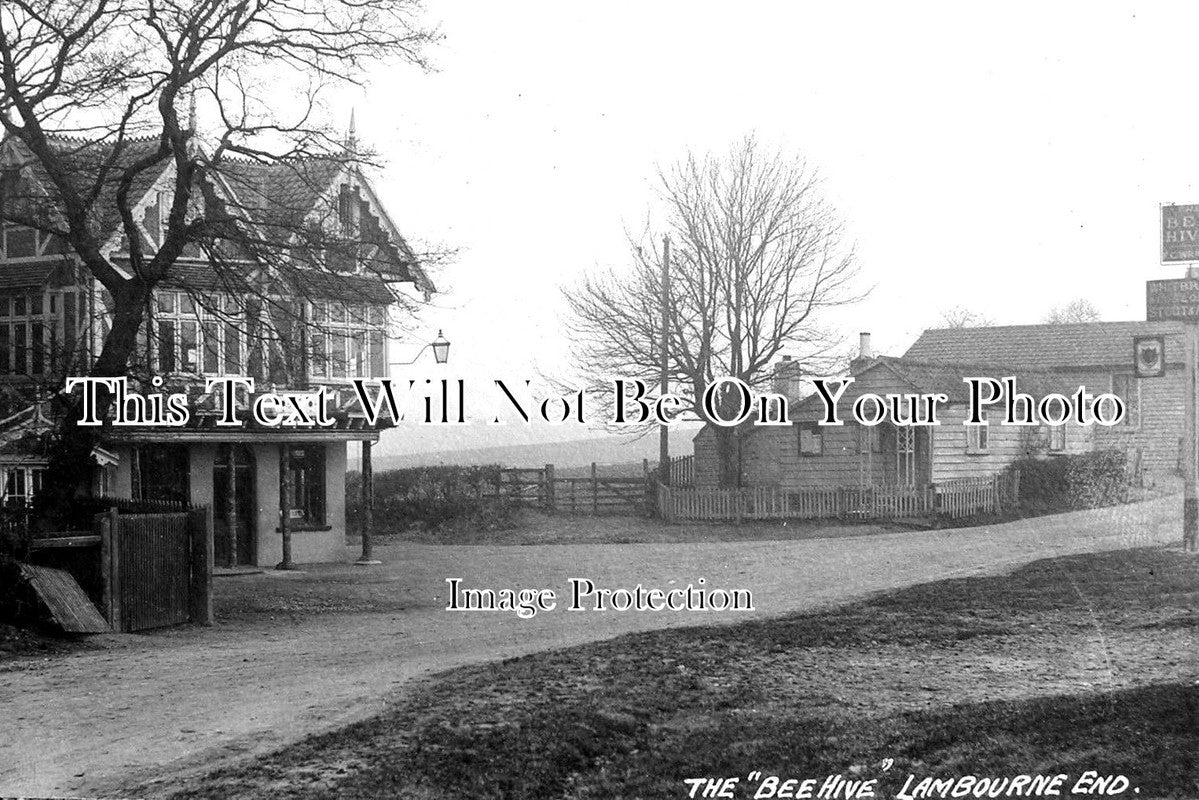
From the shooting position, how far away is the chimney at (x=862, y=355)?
8609mm

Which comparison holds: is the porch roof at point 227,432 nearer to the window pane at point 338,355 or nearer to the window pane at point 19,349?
the window pane at point 338,355

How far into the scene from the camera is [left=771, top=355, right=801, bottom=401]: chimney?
7949 mm

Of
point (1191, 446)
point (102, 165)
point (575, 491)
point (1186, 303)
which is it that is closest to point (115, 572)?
point (102, 165)

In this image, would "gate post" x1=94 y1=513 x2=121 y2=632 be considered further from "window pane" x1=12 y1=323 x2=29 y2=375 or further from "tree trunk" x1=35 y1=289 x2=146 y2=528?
"window pane" x1=12 y1=323 x2=29 y2=375

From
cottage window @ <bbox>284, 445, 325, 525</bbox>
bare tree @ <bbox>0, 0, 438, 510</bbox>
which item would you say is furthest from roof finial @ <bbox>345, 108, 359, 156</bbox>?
cottage window @ <bbox>284, 445, 325, 525</bbox>

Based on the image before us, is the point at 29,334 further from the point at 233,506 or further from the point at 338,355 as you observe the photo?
the point at 233,506

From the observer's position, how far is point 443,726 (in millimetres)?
7230

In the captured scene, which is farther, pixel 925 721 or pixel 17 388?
pixel 17 388

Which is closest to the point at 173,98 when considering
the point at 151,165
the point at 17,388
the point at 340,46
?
the point at 151,165

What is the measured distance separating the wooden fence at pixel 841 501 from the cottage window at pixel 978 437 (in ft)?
2.06

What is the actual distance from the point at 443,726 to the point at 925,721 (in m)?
2.70

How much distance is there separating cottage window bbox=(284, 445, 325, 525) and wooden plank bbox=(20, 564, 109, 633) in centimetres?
597

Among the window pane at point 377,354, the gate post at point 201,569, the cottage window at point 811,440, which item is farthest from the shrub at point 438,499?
the cottage window at point 811,440

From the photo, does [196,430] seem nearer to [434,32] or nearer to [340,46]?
[340,46]
